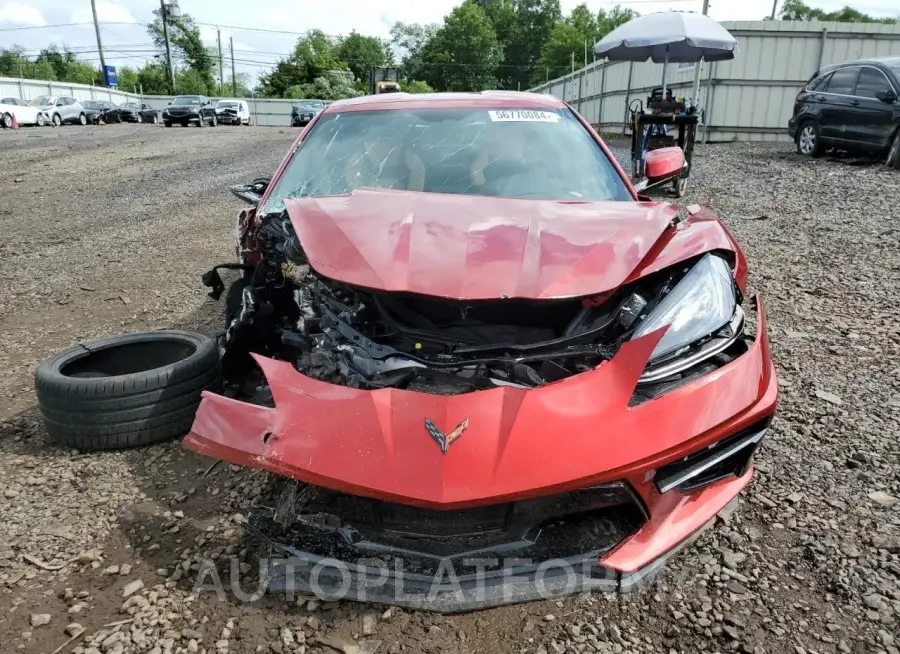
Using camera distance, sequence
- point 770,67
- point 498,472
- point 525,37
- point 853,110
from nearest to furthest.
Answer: point 498,472
point 853,110
point 770,67
point 525,37

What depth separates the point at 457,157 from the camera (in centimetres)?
316

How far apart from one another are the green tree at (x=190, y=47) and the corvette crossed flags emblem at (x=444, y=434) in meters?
69.9

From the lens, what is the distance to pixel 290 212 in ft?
8.25

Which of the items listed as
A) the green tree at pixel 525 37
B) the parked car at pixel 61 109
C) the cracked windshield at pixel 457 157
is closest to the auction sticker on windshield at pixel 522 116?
the cracked windshield at pixel 457 157

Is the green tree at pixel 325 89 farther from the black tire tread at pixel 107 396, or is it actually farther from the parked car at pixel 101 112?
the black tire tread at pixel 107 396

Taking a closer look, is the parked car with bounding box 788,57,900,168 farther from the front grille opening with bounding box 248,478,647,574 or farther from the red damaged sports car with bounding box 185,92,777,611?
the front grille opening with bounding box 248,478,647,574

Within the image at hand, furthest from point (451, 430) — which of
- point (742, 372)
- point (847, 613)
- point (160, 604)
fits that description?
point (847, 613)

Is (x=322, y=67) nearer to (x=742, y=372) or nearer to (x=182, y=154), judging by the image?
(x=182, y=154)

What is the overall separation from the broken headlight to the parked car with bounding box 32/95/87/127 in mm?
32930

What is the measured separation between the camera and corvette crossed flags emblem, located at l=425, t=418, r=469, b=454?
163cm

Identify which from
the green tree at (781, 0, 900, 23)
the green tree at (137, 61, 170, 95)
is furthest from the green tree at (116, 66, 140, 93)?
the green tree at (781, 0, 900, 23)

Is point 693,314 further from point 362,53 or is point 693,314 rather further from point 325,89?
point 362,53

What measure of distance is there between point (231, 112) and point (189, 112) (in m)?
3.22

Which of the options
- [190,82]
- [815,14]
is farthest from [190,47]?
[815,14]
